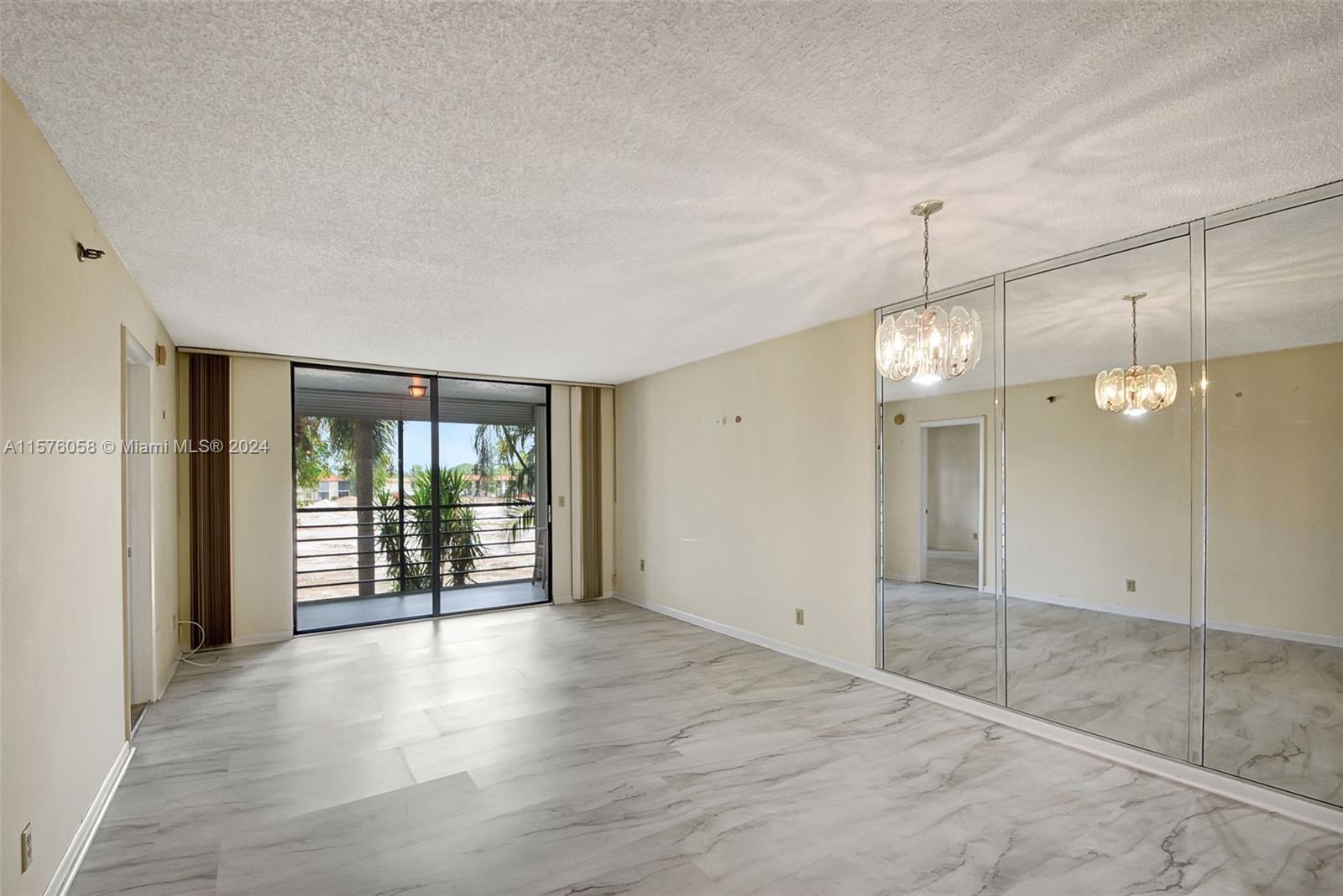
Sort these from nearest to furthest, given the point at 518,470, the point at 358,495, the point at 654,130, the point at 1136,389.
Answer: the point at 654,130 < the point at 1136,389 < the point at 358,495 < the point at 518,470

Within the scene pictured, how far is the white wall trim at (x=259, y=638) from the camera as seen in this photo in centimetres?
526

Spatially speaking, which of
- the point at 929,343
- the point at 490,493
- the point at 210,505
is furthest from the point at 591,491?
the point at 929,343

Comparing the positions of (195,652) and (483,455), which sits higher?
(483,455)

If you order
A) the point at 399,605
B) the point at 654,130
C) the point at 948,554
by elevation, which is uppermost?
the point at 654,130

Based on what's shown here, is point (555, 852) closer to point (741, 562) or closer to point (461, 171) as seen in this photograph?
point (461, 171)

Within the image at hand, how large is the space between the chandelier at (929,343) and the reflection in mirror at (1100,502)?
89 centimetres

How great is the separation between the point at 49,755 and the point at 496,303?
2786 mm

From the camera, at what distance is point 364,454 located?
6.24 meters

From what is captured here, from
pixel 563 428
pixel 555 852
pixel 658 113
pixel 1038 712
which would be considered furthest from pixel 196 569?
pixel 1038 712

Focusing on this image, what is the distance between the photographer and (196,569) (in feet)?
16.7

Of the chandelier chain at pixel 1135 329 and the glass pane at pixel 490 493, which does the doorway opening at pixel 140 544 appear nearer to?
the glass pane at pixel 490 493

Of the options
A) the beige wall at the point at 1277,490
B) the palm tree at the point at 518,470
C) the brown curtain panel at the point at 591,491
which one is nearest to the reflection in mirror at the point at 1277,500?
the beige wall at the point at 1277,490

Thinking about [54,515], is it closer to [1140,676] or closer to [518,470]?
[1140,676]

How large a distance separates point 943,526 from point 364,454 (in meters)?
5.31
